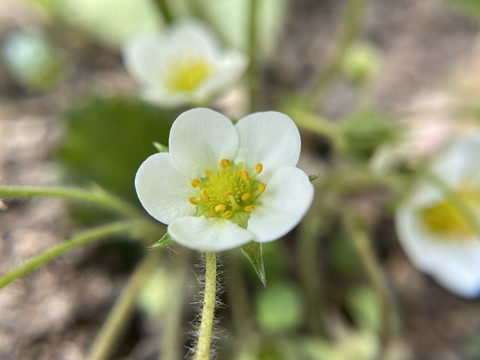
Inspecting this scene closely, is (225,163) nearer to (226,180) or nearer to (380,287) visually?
(226,180)

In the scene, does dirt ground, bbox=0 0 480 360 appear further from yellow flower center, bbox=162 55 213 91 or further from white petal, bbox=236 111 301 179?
white petal, bbox=236 111 301 179

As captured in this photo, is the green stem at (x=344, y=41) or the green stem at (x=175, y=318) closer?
the green stem at (x=175, y=318)

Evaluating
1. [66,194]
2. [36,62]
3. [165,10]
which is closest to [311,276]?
[66,194]

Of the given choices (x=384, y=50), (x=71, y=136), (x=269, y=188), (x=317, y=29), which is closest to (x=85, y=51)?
(x=71, y=136)

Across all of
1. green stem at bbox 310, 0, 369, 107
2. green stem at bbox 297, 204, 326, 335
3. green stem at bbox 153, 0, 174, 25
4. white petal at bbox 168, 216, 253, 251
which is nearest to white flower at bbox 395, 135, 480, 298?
green stem at bbox 297, 204, 326, 335

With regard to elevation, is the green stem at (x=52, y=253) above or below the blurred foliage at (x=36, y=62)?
above

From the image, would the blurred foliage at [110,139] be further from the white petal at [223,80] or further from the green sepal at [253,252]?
the green sepal at [253,252]

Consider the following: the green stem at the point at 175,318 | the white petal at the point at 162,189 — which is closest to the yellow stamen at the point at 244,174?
the white petal at the point at 162,189
